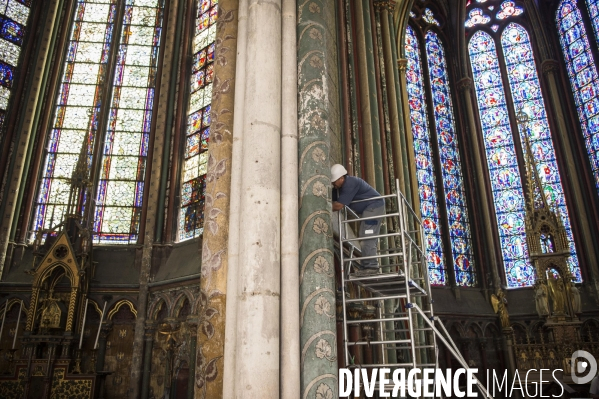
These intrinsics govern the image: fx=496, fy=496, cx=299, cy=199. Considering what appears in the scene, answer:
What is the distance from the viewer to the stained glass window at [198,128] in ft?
36.8

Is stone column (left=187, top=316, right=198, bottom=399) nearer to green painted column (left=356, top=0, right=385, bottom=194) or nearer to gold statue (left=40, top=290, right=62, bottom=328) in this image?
Answer: gold statue (left=40, top=290, right=62, bottom=328)

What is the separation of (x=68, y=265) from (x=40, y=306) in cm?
88

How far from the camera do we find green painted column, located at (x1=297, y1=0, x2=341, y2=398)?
385cm

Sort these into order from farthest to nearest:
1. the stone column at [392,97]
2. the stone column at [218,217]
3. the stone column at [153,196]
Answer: the stone column at [392,97], the stone column at [153,196], the stone column at [218,217]

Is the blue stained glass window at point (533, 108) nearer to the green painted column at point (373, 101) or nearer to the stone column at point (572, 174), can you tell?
the stone column at point (572, 174)

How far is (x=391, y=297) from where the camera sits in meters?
4.12

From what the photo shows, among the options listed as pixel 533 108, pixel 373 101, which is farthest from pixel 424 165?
pixel 373 101

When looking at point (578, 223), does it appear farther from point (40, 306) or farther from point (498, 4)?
point (40, 306)

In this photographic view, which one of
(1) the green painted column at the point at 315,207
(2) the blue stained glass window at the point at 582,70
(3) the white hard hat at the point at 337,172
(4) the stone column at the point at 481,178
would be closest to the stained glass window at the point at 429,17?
(4) the stone column at the point at 481,178

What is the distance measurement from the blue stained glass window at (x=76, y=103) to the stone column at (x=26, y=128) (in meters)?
0.55

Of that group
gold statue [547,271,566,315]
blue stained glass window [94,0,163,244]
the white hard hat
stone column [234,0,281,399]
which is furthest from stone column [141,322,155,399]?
gold statue [547,271,566,315]

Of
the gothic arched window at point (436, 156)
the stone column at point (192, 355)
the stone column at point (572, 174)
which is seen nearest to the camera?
the stone column at point (192, 355)

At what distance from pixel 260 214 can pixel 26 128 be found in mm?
9401

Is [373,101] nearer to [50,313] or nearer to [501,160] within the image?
[50,313]
